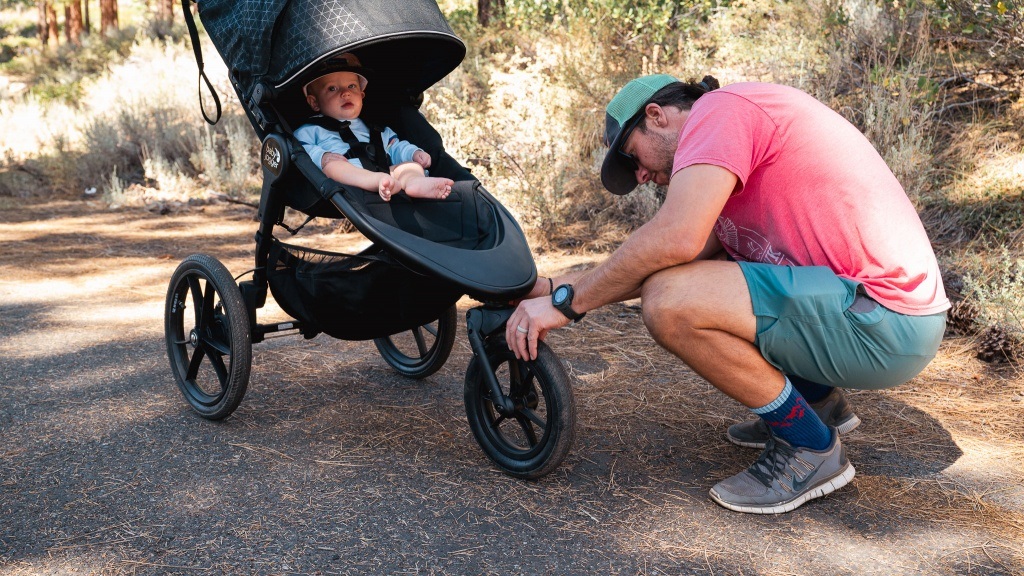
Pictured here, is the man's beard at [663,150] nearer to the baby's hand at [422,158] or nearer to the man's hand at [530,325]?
the man's hand at [530,325]

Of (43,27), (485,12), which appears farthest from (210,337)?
(43,27)

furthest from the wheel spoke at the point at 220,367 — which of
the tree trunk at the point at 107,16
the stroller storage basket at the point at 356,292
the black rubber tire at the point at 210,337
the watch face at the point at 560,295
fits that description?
the tree trunk at the point at 107,16

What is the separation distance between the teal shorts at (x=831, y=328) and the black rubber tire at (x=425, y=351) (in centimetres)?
148

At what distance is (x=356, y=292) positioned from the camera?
10.3 feet

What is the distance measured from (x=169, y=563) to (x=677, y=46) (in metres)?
7.57

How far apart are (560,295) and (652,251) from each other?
338 millimetres

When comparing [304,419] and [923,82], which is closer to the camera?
[304,419]

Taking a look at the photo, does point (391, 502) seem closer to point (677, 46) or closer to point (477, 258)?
point (477, 258)

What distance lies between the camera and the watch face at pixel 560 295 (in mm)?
2766

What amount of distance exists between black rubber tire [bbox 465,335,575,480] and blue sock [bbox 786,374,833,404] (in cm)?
97

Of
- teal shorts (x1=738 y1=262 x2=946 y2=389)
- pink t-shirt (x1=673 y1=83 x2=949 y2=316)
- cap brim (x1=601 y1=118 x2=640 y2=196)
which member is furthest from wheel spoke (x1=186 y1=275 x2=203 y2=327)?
teal shorts (x1=738 y1=262 x2=946 y2=389)

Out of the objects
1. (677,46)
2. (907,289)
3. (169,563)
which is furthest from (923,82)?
(169,563)

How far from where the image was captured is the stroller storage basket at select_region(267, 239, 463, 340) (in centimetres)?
311

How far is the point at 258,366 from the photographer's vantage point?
4.19 metres
